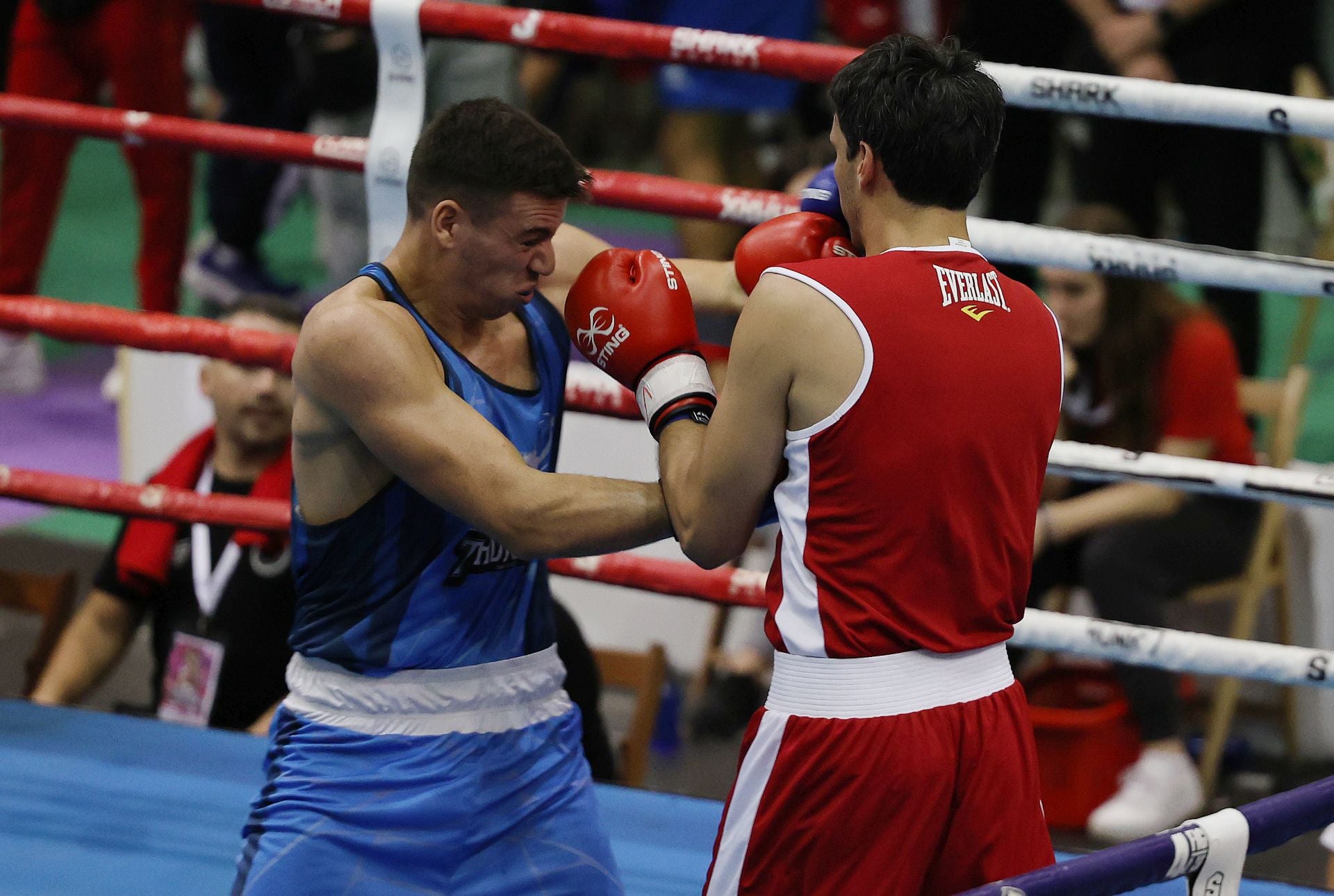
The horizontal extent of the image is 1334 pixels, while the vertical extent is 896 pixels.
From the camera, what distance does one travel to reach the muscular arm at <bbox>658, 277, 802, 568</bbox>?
1.86 m

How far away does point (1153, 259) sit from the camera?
105 inches

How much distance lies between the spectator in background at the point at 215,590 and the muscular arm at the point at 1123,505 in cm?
189

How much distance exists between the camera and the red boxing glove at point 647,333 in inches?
83.1

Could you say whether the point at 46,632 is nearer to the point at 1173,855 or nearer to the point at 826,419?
the point at 826,419

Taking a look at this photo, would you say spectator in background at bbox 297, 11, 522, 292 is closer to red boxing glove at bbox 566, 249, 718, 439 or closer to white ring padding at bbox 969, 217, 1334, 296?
white ring padding at bbox 969, 217, 1334, 296

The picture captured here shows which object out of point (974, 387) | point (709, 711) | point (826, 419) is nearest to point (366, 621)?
point (826, 419)

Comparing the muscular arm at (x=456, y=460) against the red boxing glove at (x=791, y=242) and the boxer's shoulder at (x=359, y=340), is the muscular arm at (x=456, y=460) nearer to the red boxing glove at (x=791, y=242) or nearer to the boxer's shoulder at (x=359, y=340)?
the boxer's shoulder at (x=359, y=340)

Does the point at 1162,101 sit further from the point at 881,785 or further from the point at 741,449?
the point at 881,785

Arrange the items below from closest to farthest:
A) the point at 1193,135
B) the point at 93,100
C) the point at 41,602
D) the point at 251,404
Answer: the point at 251,404 < the point at 41,602 < the point at 1193,135 < the point at 93,100

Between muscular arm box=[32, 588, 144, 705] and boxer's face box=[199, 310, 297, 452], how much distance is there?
1.50ft

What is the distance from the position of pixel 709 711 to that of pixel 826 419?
9.70 feet

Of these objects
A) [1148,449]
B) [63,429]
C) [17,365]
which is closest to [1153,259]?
[1148,449]

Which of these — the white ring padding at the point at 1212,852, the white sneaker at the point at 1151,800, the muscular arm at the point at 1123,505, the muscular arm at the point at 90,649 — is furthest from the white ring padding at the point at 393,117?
the white sneaker at the point at 1151,800

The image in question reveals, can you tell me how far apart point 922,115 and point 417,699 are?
101 centimetres
